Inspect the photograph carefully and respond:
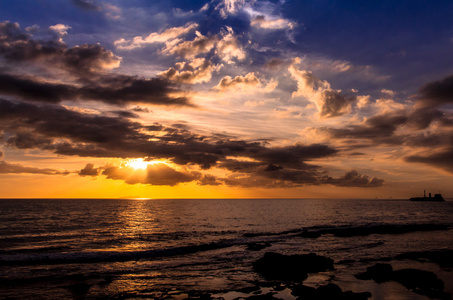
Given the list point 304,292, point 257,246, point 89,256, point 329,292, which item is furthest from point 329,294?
point 89,256

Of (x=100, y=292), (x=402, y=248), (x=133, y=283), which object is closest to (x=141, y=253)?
(x=133, y=283)

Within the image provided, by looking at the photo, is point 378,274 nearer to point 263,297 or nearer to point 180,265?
point 263,297

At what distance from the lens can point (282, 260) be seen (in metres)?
29.6

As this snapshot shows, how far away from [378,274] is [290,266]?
753cm

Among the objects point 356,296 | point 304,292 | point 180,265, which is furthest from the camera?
point 180,265

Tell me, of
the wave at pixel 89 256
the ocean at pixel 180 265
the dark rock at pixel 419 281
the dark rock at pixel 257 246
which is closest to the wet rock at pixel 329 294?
the ocean at pixel 180 265

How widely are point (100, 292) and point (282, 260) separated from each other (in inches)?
653

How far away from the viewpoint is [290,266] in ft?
94.2

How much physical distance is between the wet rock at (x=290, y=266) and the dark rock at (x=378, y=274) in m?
3.97

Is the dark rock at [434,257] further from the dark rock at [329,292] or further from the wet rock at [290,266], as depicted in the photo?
the dark rock at [329,292]

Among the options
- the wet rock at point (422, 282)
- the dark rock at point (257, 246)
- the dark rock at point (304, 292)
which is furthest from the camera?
the dark rock at point (257, 246)

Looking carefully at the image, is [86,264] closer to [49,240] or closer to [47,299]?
[47,299]

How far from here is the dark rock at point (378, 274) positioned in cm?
2488

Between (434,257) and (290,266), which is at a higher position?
(290,266)
